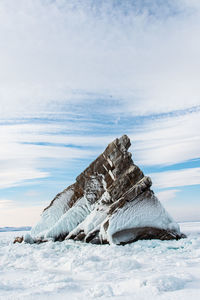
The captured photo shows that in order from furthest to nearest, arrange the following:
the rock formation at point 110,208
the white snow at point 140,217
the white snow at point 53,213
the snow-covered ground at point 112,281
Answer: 1. the white snow at point 53,213
2. the rock formation at point 110,208
3. the white snow at point 140,217
4. the snow-covered ground at point 112,281

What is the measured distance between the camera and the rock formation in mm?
13422

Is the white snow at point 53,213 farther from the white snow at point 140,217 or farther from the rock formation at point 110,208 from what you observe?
the white snow at point 140,217

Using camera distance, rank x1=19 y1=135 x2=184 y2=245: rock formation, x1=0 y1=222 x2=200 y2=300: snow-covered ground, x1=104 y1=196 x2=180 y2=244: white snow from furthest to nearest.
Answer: x1=19 y1=135 x2=184 y2=245: rock formation, x1=104 y1=196 x2=180 y2=244: white snow, x1=0 y1=222 x2=200 y2=300: snow-covered ground

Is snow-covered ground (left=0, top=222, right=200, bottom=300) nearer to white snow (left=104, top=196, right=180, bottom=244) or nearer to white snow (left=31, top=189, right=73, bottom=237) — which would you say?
white snow (left=104, top=196, right=180, bottom=244)

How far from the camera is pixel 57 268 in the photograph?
7.91 meters

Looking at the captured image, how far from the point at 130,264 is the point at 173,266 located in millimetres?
1139

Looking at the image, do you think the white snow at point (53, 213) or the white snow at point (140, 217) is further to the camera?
the white snow at point (53, 213)

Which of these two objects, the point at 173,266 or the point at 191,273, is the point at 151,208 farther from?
the point at 191,273

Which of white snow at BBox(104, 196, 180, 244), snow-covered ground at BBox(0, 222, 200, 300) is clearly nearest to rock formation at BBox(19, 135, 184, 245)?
white snow at BBox(104, 196, 180, 244)

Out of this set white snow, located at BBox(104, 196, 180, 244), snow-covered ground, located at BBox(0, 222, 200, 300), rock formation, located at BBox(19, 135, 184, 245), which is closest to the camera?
snow-covered ground, located at BBox(0, 222, 200, 300)


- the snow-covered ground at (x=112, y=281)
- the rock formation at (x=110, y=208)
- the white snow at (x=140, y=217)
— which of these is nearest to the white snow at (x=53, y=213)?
the rock formation at (x=110, y=208)

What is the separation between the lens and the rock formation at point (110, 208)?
44.0ft

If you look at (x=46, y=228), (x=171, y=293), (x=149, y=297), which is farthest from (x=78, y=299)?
(x=46, y=228)

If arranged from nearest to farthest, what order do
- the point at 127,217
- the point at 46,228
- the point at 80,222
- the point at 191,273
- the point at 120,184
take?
the point at 191,273, the point at 127,217, the point at 120,184, the point at 80,222, the point at 46,228
